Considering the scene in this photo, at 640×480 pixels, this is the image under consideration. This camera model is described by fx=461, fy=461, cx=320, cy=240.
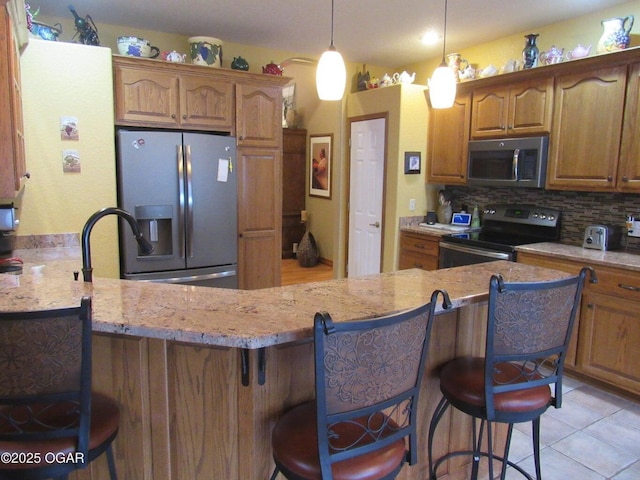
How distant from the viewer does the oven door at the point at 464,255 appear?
364 centimetres

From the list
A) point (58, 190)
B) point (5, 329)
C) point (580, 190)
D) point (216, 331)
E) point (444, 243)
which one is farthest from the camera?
point (444, 243)

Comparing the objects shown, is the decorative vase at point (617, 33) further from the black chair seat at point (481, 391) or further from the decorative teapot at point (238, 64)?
the decorative teapot at point (238, 64)

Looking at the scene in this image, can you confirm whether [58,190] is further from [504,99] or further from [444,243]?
[504,99]

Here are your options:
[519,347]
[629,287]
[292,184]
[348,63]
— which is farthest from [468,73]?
[292,184]

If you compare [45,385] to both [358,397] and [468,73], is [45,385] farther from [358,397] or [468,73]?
[468,73]

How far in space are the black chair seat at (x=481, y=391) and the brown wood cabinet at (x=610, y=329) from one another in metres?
1.60

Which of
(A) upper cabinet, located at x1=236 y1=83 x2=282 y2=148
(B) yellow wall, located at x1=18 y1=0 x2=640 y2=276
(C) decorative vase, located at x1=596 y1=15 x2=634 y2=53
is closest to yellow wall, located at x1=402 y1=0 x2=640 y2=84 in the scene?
(B) yellow wall, located at x1=18 y1=0 x2=640 y2=276

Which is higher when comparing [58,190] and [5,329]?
[58,190]

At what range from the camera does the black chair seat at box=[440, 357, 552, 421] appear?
1600mm

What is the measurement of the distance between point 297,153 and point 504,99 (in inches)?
149

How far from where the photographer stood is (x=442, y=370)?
1.83 m

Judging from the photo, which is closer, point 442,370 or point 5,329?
point 5,329

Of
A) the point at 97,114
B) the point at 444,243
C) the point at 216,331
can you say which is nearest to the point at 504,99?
the point at 444,243

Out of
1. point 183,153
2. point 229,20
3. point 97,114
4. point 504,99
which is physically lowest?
point 183,153
